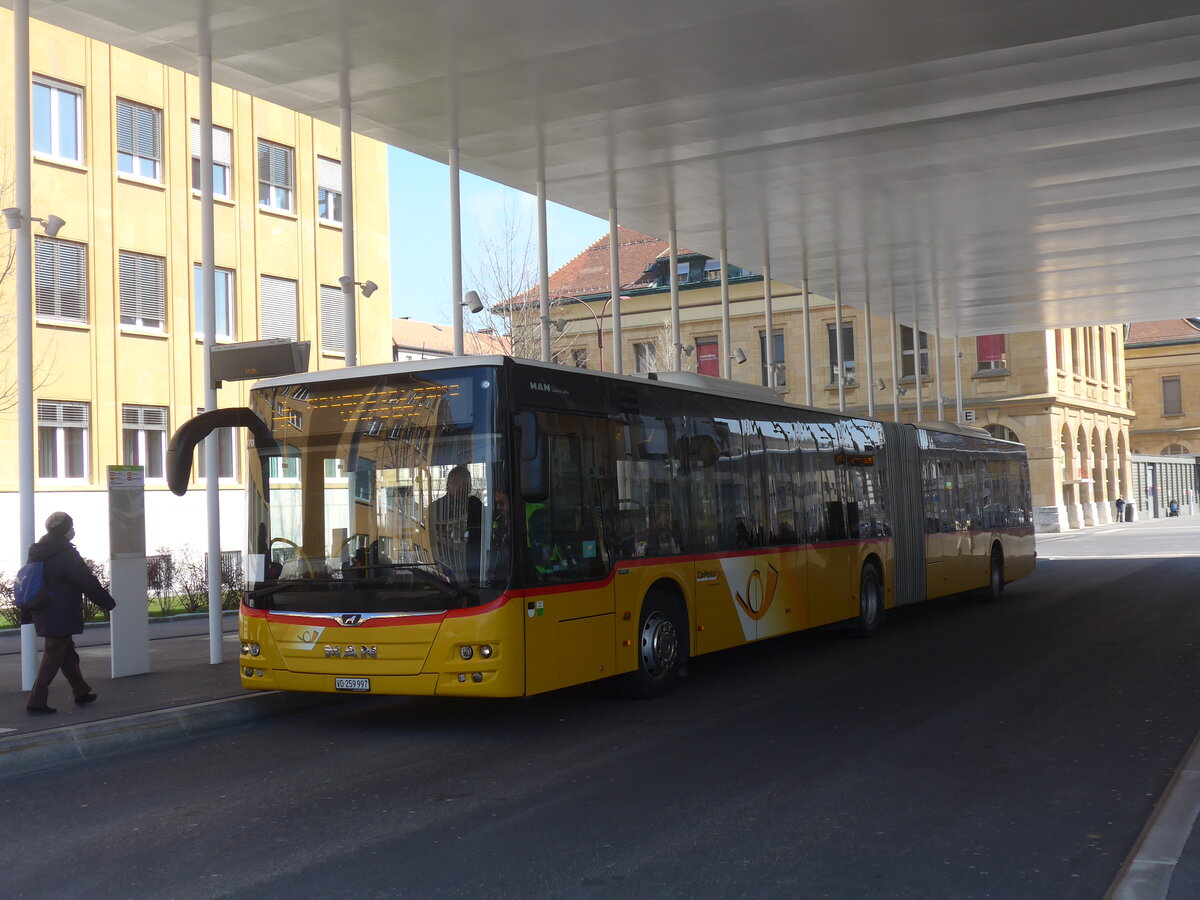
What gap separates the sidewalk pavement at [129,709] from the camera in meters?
9.67

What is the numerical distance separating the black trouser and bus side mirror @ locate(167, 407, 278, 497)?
1.74m

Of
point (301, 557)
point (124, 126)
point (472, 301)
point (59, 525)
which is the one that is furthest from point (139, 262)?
point (301, 557)

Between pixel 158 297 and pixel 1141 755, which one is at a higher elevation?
pixel 158 297

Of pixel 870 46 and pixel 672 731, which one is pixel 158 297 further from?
pixel 672 731

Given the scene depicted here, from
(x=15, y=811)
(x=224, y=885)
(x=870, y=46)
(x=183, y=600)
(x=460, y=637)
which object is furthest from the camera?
(x=183, y=600)

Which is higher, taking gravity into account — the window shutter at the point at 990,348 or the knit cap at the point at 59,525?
the window shutter at the point at 990,348

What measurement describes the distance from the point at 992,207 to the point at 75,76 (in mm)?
20341

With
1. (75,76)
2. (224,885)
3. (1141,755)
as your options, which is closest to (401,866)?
(224,885)

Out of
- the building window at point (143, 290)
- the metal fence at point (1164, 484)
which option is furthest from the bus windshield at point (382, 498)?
the metal fence at point (1164, 484)

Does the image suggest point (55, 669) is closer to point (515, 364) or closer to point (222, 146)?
point (515, 364)

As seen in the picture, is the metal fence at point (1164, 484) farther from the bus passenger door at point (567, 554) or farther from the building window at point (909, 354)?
the bus passenger door at point (567, 554)

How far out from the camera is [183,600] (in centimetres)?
2312

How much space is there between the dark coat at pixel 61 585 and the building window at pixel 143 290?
21256mm

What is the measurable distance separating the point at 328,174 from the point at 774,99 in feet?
73.4
